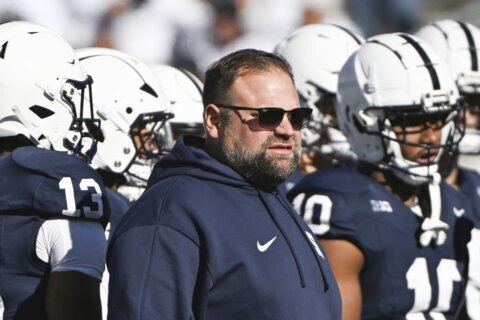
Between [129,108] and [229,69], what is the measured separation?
150cm

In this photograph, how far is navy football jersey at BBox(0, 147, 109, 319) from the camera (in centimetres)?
336

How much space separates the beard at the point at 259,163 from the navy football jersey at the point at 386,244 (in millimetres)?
1042

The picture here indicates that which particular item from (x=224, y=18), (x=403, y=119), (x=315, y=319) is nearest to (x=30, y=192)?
(x=315, y=319)

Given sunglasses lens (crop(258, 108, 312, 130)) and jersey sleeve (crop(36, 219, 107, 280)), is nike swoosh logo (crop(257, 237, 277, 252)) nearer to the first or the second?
sunglasses lens (crop(258, 108, 312, 130))

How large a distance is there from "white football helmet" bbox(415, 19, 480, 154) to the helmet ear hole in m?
2.48

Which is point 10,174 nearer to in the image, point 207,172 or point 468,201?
point 207,172

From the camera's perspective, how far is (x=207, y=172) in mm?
3119

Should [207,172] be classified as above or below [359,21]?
above

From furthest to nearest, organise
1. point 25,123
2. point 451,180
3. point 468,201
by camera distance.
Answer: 1. point 451,180
2. point 468,201
3. point 25,123

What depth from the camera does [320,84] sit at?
5867 mm

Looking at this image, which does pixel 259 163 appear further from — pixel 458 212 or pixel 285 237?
pixel 458 212

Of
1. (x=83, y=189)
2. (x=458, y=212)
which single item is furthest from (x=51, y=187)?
(x=458, y=212)

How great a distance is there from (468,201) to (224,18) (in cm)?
396

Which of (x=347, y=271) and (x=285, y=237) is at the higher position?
(x=285, y=237)
